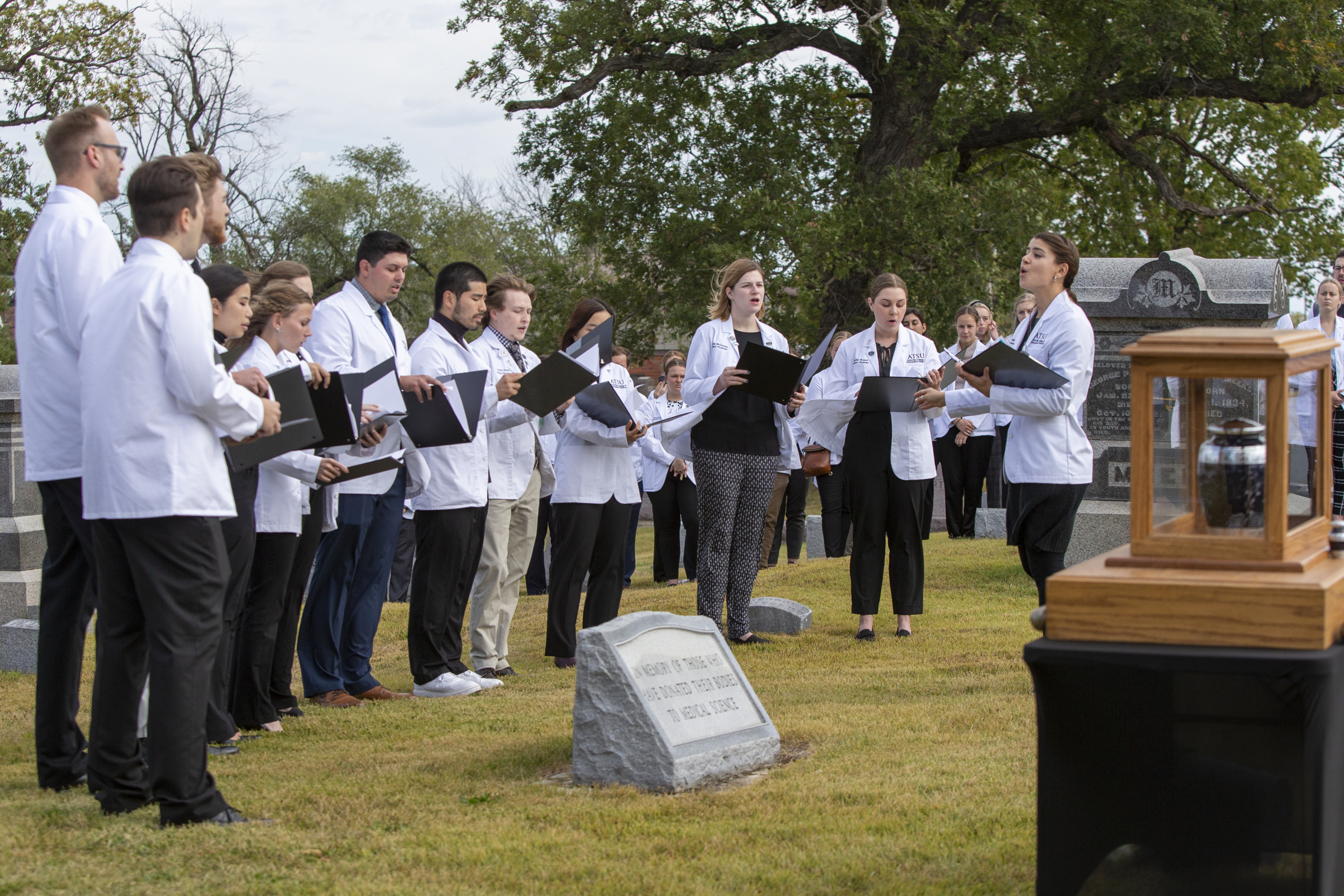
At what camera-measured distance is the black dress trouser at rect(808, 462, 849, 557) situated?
1329 cm

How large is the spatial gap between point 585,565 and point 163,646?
384 cm

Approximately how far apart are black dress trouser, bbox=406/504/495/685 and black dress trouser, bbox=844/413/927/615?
7.98 ft

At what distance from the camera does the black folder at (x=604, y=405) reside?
7.21 meters

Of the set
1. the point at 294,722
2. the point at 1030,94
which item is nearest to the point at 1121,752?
the point at 294,722

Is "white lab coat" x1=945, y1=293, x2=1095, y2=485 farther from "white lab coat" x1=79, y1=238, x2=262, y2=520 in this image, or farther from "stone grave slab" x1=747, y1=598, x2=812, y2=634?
"white lab coat" x1=79, y1=238, x2=262, y2=520

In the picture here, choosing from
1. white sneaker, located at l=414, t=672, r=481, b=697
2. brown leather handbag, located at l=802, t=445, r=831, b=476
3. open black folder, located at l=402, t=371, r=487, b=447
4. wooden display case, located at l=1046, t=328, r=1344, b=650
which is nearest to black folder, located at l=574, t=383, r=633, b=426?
open black folder, located at l=402, t=371, r=487, b=447

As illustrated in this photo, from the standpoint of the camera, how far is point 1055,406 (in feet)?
21.5

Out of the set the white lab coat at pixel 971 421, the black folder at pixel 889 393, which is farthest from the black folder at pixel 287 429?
the white lab coat at pixel 971 421

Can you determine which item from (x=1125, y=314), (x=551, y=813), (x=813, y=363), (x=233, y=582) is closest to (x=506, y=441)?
(x=813, y=363)

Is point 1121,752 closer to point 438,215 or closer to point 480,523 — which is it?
point 480,523

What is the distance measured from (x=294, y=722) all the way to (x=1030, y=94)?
17.8 meters

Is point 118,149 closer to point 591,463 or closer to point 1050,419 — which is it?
point 591,463

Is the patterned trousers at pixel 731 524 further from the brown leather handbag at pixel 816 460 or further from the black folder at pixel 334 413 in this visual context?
the brown leather handbag at pixel 816 460

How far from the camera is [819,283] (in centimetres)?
1966
